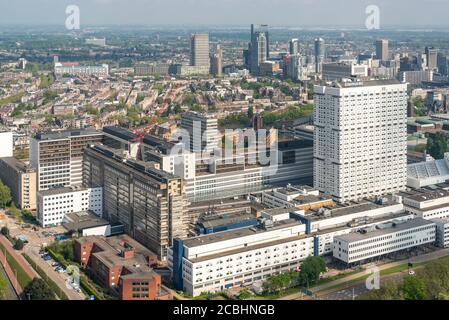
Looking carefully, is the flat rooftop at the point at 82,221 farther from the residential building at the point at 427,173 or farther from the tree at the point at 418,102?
the tree at the point at 418,102

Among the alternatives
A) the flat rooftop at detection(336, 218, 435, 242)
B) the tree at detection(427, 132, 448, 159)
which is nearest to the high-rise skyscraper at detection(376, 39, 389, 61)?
the tree at detection(427, 132, 448, 159)

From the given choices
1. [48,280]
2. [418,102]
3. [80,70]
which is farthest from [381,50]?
[48,280]

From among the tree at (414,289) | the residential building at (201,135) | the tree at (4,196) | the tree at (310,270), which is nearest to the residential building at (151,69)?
the residential building at (201,135)

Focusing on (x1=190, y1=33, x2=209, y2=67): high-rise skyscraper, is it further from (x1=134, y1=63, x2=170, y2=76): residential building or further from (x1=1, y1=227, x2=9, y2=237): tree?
(x1=1, y1=227, x2=9, y2=237): tree

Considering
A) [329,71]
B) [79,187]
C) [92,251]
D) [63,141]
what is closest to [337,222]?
[92,251]

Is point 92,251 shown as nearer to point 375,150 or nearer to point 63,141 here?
point 63,141

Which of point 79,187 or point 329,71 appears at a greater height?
point 329,71
